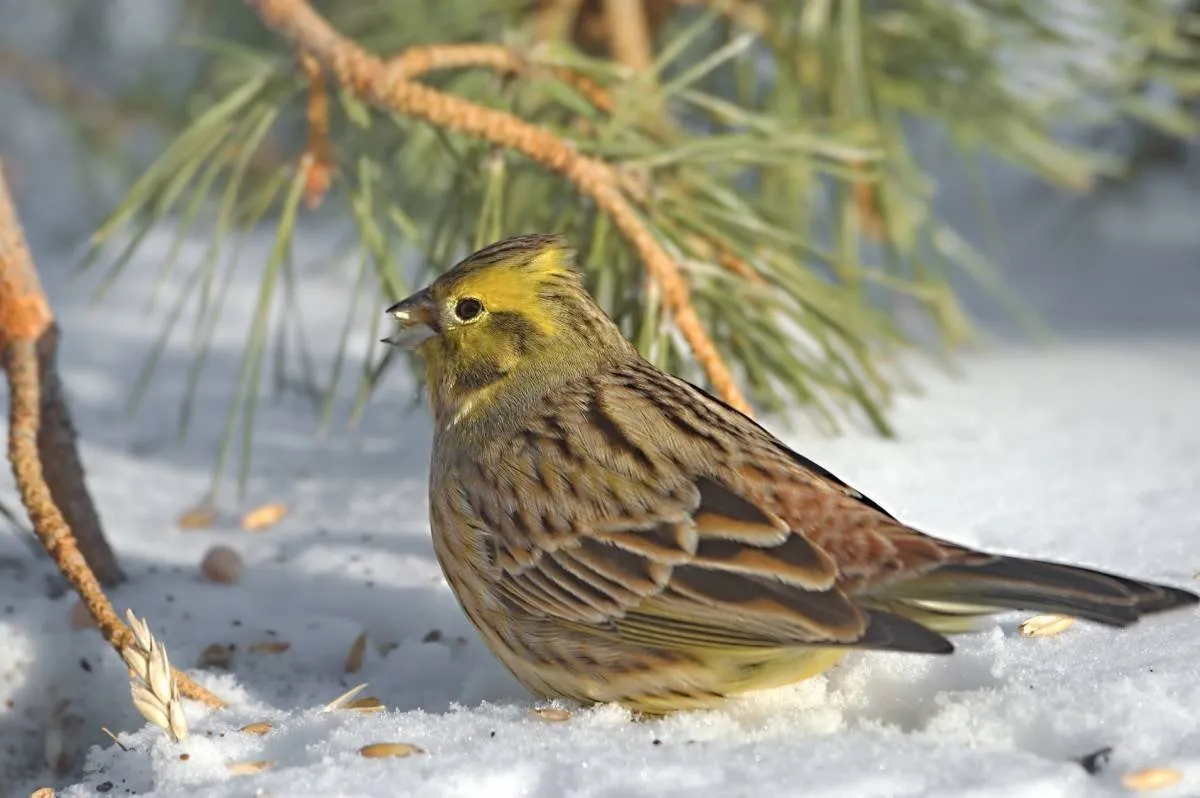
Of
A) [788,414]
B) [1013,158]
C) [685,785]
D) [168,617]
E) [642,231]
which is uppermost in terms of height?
[1013,158]

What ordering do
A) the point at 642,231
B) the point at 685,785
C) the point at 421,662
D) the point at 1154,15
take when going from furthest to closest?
the point at 1154,15
the point at 642,231
the point at 421,662
the point at 685,785

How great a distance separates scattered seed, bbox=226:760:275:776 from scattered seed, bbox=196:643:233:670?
2.11ft

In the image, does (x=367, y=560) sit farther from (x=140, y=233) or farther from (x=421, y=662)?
(x=140, y=233)

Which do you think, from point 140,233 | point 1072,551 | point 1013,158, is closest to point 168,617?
point 140,233

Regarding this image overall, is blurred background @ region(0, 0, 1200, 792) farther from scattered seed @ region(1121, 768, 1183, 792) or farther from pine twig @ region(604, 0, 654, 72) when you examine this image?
scattered seed @ region(1121, 768, 1183, 792)

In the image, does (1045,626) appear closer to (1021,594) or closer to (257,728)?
(1021,594)

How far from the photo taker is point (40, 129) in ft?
20.5

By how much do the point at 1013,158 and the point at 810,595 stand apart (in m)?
2.10

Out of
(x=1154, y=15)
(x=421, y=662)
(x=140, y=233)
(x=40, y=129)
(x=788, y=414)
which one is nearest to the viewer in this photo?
(x=421, y=662)

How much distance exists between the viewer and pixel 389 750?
77.5 inches

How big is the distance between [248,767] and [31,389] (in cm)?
100

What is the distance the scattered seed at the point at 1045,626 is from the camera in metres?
2.32

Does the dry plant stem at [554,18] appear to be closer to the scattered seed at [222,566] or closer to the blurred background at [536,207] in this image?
the blurred background at [536,207]

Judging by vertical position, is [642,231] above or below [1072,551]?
above
